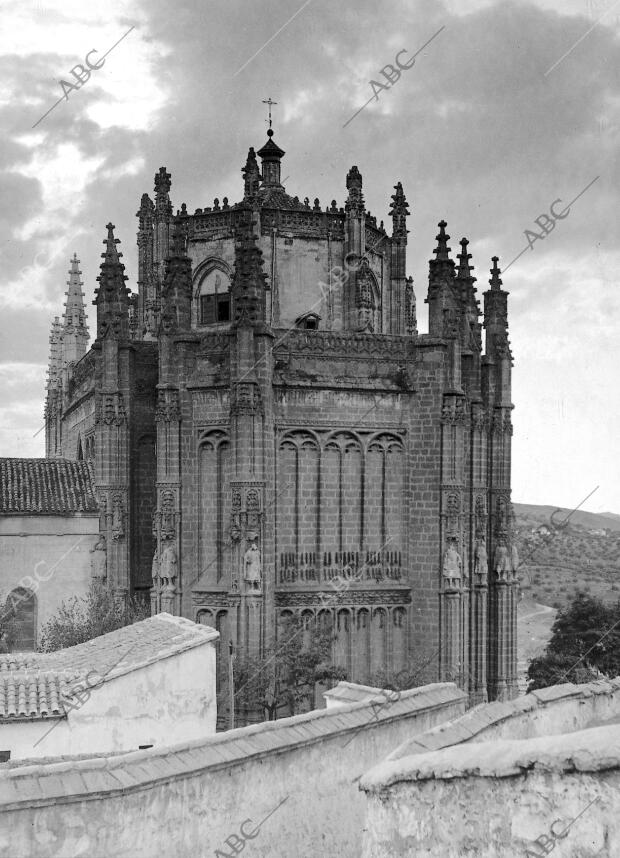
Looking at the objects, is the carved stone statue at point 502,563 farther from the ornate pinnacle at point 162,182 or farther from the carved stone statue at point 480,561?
the ornate pinnacle at point 162,182

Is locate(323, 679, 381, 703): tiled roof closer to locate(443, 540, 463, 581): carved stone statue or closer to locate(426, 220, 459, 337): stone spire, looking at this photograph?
locate(443, 540, 463, 581): carved stone statue

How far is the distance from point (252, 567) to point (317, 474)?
13.0ft

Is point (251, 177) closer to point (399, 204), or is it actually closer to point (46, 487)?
point (399, 204)

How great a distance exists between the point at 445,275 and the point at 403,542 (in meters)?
8.82

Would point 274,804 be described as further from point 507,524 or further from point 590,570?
point 590,570

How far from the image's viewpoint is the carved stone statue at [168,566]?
3316 centimetres

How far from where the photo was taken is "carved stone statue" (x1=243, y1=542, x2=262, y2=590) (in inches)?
1256

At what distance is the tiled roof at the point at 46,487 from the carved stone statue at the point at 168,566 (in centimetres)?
439

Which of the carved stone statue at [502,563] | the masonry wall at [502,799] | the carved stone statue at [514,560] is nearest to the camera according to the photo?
the masonry wall at [502,799]

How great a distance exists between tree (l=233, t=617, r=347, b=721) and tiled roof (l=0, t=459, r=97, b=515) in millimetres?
8473

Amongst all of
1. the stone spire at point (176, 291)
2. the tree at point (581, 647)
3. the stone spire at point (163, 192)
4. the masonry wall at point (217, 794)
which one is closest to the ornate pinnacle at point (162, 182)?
the stone spire at point (163, 192)

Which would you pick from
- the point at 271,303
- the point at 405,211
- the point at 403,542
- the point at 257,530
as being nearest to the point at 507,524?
the point at 403,542

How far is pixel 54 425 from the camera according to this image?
5494 cm

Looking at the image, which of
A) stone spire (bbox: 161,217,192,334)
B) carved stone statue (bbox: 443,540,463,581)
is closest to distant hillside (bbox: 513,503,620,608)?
carved stone statue (bbox: 443,540,463,581)
